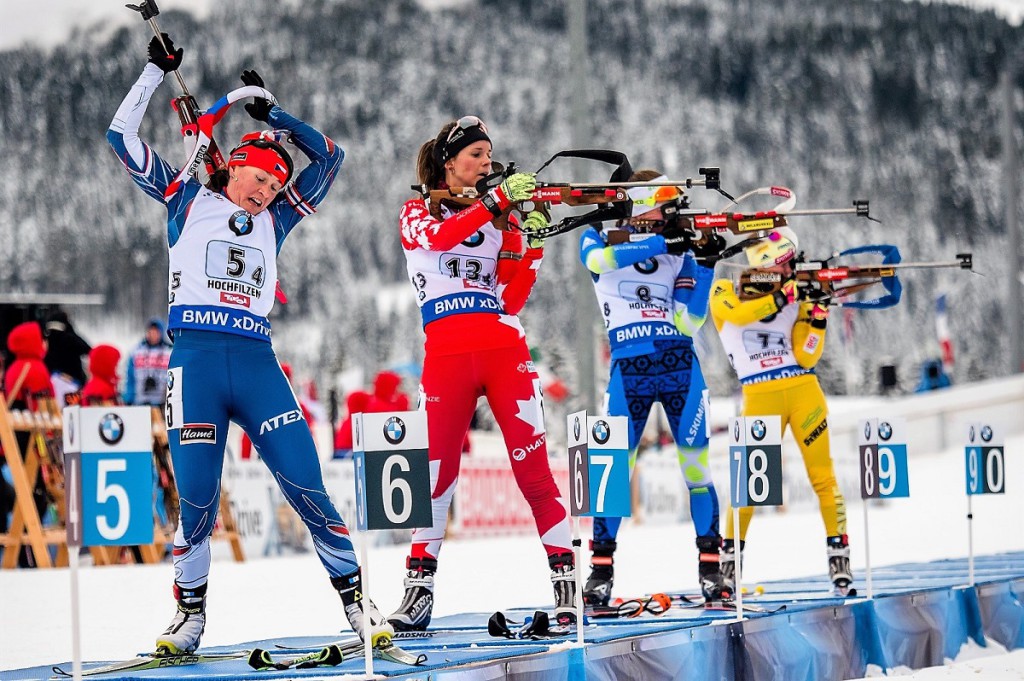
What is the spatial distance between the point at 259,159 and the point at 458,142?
2.99ft

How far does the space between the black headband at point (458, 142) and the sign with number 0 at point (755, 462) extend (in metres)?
1.52

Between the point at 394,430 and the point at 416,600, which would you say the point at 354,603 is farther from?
the point at 394,430

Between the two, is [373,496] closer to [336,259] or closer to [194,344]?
[194,344]

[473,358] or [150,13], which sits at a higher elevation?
[150,13]

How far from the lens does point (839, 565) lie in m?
7.38

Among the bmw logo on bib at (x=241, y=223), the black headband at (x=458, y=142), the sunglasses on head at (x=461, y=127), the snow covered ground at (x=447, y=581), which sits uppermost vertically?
the sunglasses on head at (x=461, y=127)

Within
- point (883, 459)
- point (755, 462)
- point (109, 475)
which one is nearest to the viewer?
point (109, 475)

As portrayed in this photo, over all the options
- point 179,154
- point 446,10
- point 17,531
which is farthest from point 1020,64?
point 17,531

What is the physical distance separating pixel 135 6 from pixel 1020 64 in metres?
122

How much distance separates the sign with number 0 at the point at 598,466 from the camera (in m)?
4.87

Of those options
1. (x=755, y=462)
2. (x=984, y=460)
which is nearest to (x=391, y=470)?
(x=755, y=462)

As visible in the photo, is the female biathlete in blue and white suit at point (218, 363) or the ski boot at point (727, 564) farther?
the ski boot at point (727, 564)

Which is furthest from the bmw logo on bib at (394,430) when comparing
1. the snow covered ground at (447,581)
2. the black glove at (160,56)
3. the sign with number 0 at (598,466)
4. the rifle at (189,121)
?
the snow covered ground at (447,581)

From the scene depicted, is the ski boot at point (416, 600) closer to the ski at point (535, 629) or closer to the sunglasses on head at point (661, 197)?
the ski at point (535, 629)
